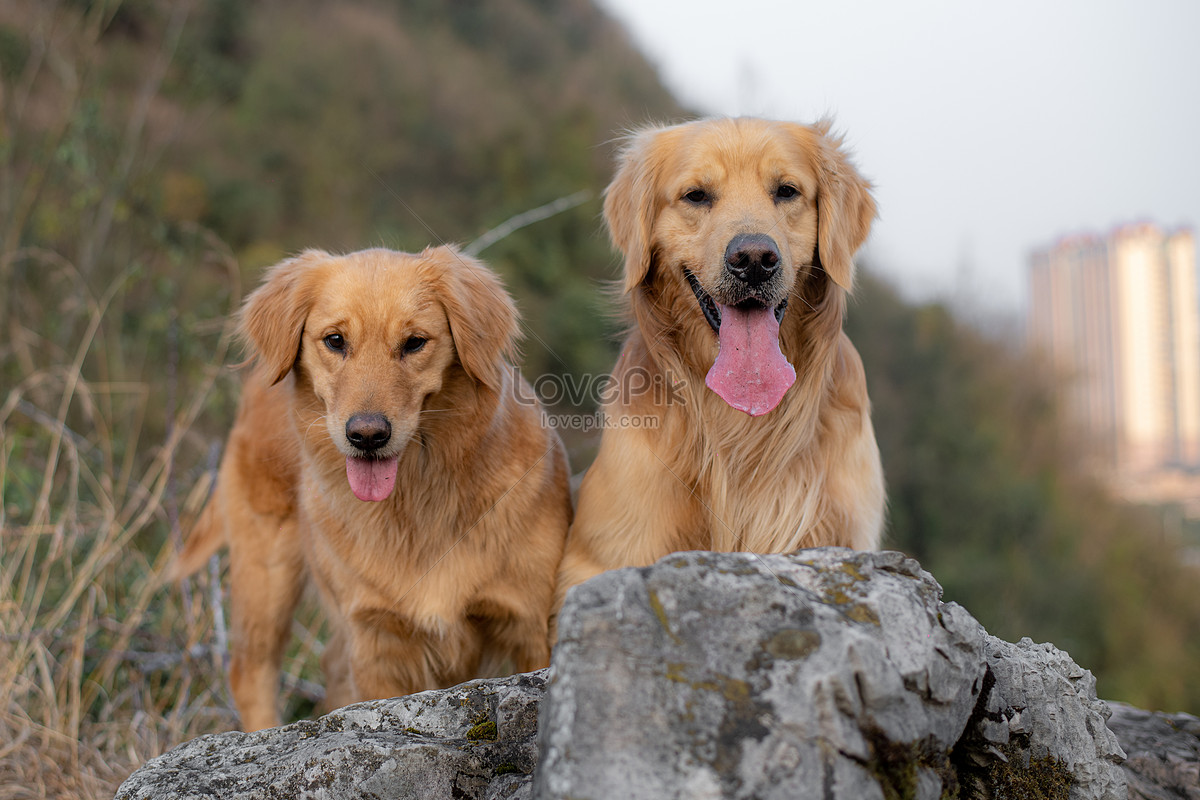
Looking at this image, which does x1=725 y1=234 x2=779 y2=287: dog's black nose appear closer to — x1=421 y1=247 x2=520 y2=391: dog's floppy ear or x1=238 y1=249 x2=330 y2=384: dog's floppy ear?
x1=421 y1=247 x2=520 y2=391: dog's floppy ear

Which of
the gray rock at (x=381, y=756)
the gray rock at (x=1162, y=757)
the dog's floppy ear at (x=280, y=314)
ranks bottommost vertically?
the gray rock at (x=1162, y=757)

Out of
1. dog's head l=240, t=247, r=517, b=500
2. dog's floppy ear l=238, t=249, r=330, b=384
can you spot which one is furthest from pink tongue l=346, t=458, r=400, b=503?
dog's floppy ear l=238, t=249, r=330, b=384

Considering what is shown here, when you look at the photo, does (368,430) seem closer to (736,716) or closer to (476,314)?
(476,314)

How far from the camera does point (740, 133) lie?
9.80 ft

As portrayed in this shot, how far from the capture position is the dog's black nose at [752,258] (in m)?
2.64

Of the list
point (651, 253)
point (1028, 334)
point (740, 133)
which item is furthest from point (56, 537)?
point (1028, 334)

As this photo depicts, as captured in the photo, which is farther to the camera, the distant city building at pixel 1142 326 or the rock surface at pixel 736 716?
the distant city building at pixel 1142 326

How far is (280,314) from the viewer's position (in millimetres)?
2955

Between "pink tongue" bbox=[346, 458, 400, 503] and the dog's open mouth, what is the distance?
109 cm

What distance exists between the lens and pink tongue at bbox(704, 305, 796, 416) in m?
2.83

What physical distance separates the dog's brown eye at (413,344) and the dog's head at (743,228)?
759 millimetres

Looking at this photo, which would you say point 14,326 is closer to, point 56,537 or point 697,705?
point 56,537

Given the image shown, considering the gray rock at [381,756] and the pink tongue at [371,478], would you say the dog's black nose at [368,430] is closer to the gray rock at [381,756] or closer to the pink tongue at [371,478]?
the pink tongue at [371,478]

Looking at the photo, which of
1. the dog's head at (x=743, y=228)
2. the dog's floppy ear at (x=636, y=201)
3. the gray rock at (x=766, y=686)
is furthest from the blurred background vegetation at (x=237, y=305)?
the gray rock at (x=766, y=686)
